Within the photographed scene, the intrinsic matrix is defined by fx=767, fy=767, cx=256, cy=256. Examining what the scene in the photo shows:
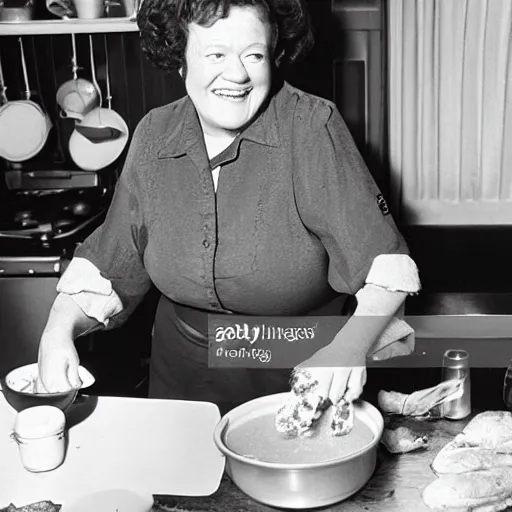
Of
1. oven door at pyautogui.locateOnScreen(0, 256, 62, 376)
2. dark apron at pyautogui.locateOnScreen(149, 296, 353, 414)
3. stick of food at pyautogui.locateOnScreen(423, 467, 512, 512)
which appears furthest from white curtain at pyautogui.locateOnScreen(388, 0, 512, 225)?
stick of food at pyautogui.locateOnScreen(423, 467, 512, 512)

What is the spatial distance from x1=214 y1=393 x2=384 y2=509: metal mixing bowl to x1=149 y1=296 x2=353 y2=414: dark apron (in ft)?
1.92

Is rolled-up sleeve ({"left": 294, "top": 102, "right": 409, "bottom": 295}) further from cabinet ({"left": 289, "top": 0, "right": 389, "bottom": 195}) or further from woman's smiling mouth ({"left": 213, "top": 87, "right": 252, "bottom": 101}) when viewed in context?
cabinet ({"left": 289, "top": 0, "right": 389, "bottom": 195})

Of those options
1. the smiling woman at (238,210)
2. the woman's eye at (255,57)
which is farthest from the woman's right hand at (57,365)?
the woman's eye at (255,57)

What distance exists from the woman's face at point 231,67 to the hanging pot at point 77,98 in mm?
1124

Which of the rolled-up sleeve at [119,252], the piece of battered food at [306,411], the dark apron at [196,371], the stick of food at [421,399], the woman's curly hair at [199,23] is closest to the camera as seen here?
the piece of battered food at [306,411]

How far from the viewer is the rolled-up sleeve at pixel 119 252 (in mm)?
1414

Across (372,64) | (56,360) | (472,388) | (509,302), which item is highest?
(372,64)

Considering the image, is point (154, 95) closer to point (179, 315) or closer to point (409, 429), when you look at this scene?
point (179, 315)

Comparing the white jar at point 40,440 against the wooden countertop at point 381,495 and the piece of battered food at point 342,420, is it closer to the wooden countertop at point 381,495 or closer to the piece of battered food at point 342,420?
the wooden countertop at point 381,495

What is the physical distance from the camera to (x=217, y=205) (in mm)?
1427

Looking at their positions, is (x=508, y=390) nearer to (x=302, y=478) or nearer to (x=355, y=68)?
(x=302, y=478)

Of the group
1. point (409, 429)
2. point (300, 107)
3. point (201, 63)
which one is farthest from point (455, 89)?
point (409, 429)

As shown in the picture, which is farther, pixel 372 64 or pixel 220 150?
pixel 372 64

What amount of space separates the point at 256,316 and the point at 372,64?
978mm
